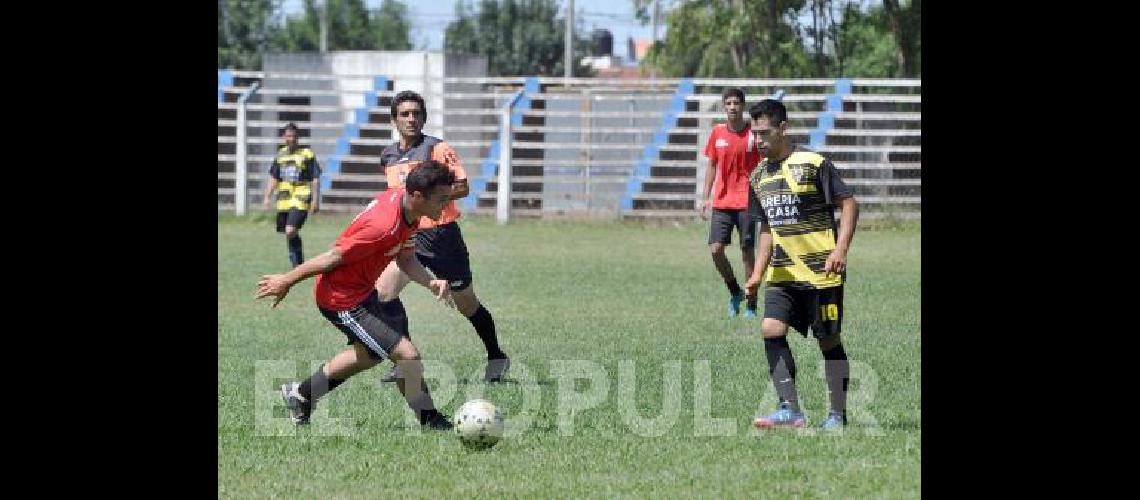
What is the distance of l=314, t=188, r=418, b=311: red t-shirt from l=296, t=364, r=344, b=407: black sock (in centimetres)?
45

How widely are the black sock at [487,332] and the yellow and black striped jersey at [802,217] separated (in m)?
2.68

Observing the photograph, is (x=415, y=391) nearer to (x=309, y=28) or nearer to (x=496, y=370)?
(x=496, y=370)

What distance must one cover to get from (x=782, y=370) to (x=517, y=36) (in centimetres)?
5272

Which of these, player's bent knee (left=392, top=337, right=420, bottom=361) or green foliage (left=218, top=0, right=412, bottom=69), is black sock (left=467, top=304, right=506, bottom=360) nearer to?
player's bent knee (left=392, top=337, right=420, bottom=361)

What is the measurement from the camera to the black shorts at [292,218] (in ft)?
63.5

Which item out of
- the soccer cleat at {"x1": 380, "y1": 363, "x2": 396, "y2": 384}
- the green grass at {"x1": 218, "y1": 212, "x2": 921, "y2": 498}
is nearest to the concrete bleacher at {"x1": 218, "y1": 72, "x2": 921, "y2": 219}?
the green grass at {"x1": 218, "y1": 212, "x2": 921, "y2": 498}

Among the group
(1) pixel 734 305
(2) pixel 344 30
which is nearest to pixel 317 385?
(1) pixel 734 305

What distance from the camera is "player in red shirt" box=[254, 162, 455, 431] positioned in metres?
7.80

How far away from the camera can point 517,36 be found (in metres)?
60.3
